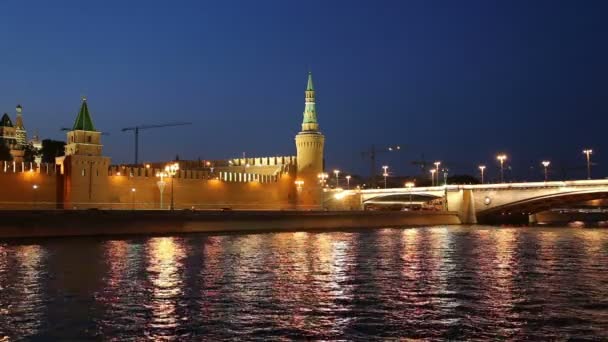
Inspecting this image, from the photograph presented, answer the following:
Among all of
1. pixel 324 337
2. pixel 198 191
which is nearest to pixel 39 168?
pixel 198 191

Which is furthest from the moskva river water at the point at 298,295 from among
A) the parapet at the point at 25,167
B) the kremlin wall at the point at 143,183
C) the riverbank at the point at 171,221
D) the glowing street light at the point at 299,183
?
the glowing street light at the point at 299,183

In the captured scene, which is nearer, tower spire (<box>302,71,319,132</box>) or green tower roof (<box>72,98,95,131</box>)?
green tower roof (<box>72,98,95,131</box>)

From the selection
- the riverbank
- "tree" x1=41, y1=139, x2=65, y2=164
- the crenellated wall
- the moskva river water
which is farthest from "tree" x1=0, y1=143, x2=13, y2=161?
the moskva river water

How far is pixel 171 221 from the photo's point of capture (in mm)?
37656

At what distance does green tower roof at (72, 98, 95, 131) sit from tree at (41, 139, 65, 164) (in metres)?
31.5

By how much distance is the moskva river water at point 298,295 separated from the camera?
10.4 m

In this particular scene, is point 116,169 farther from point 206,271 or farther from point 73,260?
point 206,271

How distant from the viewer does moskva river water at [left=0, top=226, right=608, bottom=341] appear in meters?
10.4

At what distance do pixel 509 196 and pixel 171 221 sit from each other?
32.9 m

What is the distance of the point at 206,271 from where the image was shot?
60.0 feet

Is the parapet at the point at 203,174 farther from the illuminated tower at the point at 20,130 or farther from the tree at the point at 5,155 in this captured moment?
the illuminated tower at the point at 20,130

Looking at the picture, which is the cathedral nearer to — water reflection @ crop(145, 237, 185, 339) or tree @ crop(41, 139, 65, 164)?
tree @ crop(41, 139, 65, 164)

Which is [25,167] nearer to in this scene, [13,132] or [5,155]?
[5,155]

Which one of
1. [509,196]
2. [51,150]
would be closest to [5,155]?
[51,150]
